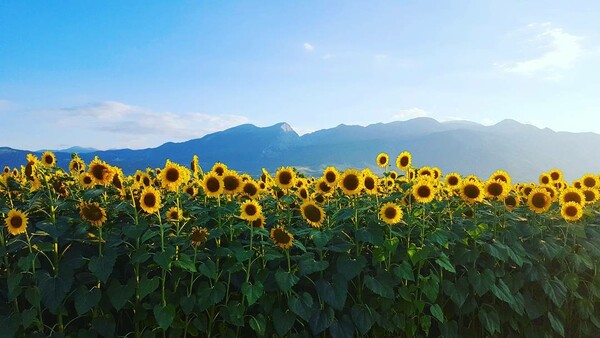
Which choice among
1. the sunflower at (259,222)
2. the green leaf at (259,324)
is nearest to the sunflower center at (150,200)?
the sunflower at (259,222)

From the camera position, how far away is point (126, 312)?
5.02 metres

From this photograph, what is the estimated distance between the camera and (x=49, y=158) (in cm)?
657

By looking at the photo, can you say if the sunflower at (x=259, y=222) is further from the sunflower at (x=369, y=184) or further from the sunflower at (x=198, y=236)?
the sunflower at (x=369, y=184)

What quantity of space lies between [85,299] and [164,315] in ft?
2.27

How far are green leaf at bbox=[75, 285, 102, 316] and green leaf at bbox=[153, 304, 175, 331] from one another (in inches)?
20.4

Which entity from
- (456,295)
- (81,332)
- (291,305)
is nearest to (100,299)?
(81,332)

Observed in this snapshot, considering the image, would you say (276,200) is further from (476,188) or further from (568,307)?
(568,307)

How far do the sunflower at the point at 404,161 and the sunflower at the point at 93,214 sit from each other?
3.79 metres

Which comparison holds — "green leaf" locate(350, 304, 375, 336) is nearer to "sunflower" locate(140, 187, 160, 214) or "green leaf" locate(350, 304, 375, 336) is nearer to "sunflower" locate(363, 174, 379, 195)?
"sunflower" locate(363, 174, 379, 195)

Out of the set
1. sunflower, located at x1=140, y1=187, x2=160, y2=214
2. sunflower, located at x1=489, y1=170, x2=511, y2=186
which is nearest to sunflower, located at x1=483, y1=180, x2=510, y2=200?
sunflower, located at x1=489, y1=170, x2=511, y2=186

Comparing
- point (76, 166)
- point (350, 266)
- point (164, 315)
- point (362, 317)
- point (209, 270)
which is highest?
point (76, 166)

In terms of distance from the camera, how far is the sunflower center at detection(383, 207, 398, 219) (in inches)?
201

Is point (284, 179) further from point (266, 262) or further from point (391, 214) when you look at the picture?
point (391, 214)

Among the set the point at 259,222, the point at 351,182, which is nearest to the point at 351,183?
the point at 351,182
